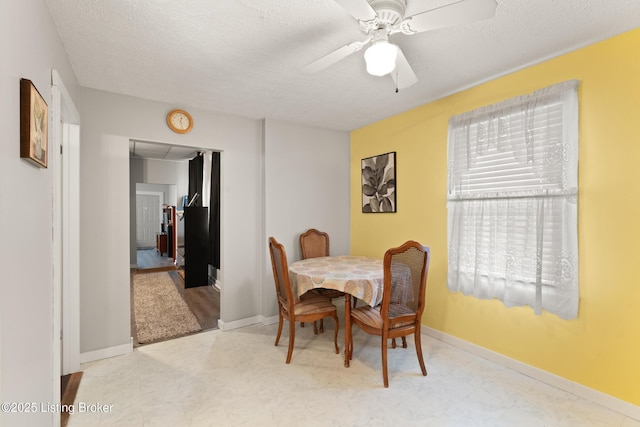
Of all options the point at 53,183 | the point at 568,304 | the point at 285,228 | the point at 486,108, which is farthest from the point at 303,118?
the point at 568,304

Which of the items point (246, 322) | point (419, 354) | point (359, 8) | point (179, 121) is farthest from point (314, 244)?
point (359, 8)

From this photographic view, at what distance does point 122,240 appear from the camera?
289cm

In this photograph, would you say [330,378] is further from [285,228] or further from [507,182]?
[507,182]

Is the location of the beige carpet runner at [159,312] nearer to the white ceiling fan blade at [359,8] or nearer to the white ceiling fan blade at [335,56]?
the white ceiling fan blade at [335,56]

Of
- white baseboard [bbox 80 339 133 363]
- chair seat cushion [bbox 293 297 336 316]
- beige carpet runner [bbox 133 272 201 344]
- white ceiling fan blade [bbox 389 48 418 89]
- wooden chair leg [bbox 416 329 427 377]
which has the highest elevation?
white ceiling fan blade [bbox 389 48 418 89]

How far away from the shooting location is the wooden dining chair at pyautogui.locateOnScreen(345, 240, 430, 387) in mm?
2268

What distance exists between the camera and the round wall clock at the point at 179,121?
3.11 metres

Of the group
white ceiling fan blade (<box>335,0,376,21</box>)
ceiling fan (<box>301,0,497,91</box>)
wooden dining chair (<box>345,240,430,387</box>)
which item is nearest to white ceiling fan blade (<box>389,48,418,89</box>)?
ceiling fan (<box>301,0,497,91</box>)

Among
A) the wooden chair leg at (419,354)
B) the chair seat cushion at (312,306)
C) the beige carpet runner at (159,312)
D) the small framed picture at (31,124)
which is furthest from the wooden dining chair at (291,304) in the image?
the small framed picture at (31,124)

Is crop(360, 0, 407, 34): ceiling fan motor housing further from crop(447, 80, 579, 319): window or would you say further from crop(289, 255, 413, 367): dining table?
crop(289, 255, 413, 367): dining table

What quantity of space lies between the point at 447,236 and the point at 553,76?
60.4 inches

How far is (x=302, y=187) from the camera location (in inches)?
154

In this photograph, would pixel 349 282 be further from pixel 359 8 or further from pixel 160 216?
pixel 160 216

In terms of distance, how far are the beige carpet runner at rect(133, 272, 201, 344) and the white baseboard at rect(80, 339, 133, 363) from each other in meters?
0.23
